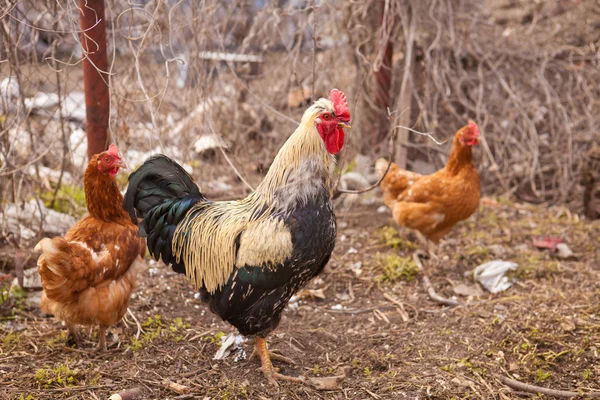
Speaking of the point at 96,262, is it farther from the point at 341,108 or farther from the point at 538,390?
the point at 538,390

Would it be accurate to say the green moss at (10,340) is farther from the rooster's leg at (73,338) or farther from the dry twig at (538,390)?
the dry twig at (538,390)

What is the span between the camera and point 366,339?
12.9ft

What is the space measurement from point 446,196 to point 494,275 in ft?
2.63

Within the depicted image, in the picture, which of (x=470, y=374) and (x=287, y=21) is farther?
(x=287, y=21)

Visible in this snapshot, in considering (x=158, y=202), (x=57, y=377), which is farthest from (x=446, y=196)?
(x=57, y=377)

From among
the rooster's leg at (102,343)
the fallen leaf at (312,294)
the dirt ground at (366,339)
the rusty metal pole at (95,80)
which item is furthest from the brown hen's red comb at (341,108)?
the rooster's leg at (102,343)

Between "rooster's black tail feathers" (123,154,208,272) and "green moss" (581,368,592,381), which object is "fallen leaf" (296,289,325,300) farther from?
"green moss" (581,368,592,381)

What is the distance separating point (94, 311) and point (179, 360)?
2.04 feet

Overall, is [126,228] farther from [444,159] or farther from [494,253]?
[444,159]

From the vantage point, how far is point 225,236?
10.8 feet

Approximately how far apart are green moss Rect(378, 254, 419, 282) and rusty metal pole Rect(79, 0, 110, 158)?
8.41 ft

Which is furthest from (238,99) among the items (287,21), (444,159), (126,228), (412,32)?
(126,228)

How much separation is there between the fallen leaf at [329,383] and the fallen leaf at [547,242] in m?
2.98

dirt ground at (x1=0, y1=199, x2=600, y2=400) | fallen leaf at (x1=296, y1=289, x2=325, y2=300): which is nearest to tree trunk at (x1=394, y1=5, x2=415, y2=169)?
dirt ground at (x1=0, y1=199, x2=600, y2=400)
